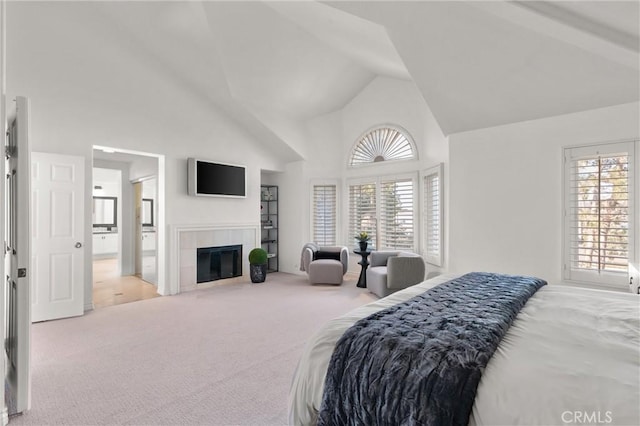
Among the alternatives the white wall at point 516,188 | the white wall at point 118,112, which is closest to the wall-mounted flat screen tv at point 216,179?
the white wall at point 118,112

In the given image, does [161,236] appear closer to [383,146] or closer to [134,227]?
[134,227]

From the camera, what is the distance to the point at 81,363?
2.67 metres

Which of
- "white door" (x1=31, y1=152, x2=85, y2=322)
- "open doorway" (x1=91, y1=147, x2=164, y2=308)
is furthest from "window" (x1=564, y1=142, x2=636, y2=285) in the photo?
"white door" (x1=31, y1=152, x2=85, y2=322)

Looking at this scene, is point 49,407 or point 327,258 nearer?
point 49,407

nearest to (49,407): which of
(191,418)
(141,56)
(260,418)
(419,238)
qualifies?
(191,418)

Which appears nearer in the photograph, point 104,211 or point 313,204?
point 313,204

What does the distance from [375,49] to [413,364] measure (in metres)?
4.04

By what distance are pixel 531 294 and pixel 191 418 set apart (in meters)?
2.23

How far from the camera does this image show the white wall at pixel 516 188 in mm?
3205

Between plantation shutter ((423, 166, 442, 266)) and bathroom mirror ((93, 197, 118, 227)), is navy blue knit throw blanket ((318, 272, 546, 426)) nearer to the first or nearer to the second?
plantation shutter ((423, 166, 442, 266))

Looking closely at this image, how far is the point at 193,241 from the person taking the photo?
537 cm

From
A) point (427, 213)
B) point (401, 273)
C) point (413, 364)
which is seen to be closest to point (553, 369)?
point (413, 364)

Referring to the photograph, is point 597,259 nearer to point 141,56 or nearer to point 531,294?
point 531,294

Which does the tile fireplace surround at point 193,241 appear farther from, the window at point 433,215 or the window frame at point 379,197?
the window at point 433,215
